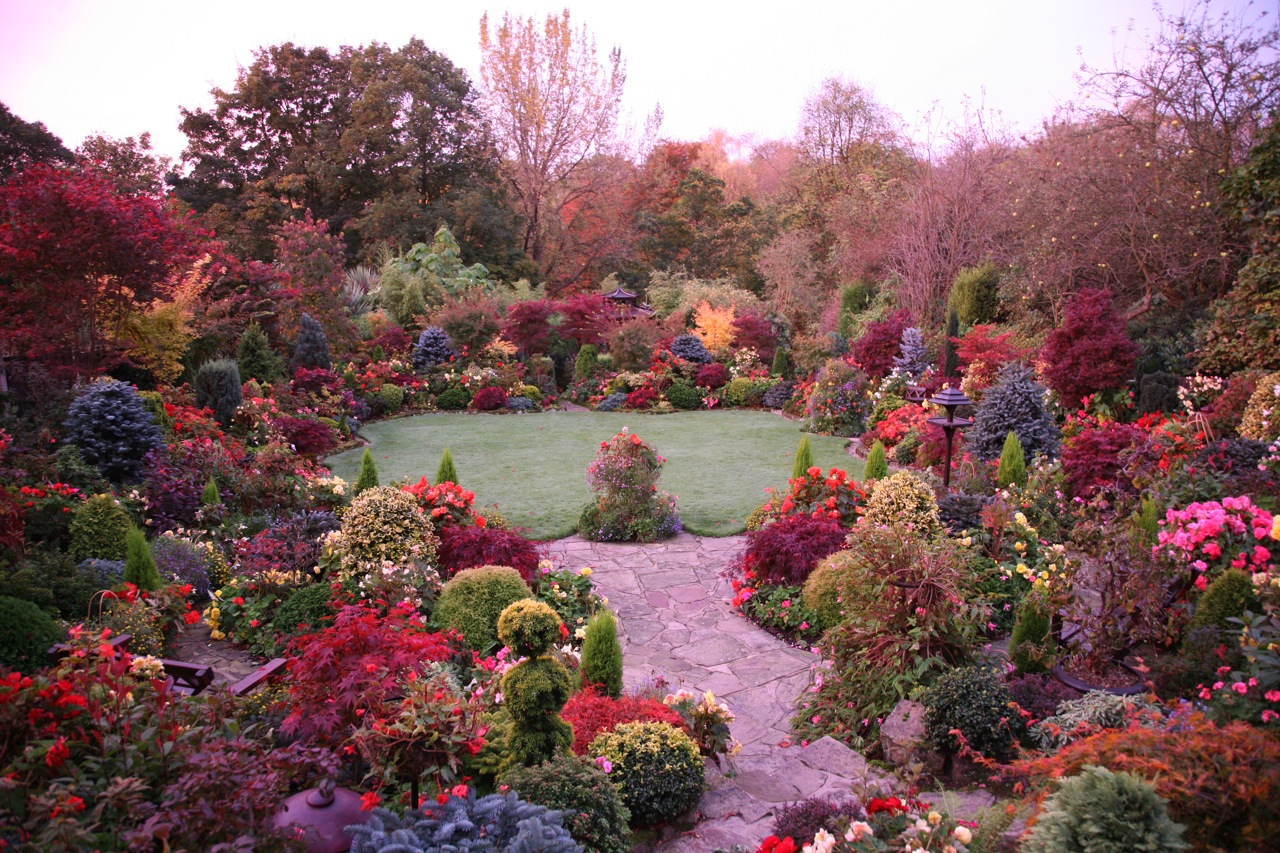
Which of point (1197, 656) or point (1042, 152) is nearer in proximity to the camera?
point (1197, 656)

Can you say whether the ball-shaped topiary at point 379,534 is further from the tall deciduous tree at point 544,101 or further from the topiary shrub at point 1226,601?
the tall deciduous tree at point 544,101

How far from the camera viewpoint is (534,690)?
328 centimetres

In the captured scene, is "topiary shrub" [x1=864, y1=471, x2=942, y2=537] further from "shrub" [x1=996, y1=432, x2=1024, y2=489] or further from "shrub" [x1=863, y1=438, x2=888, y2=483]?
"shrub" [x1=996, y1=432, x2=1024, y2=489]

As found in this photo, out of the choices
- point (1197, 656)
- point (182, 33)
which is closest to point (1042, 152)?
point (1197, 656)

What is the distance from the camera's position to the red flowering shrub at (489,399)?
16.3 metres

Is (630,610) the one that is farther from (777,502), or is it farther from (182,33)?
(182,33)

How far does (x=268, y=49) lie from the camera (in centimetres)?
2439

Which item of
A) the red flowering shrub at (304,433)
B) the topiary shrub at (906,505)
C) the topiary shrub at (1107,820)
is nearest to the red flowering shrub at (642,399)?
the red flowering shrub at (304,433)

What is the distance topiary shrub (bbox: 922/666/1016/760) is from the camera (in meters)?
3.77

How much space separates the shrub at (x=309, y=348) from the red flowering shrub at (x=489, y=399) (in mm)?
3318

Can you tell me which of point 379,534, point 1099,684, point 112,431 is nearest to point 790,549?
point 1099,684

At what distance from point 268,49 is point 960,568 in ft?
89.1

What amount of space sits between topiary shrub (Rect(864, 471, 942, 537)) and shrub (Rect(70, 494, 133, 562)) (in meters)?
5.98

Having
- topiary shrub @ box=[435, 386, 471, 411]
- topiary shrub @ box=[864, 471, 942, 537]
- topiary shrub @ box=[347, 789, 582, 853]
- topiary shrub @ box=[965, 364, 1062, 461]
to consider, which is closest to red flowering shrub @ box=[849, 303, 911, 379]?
topiary shrub @ box=[965, 364, 1062, 461]
